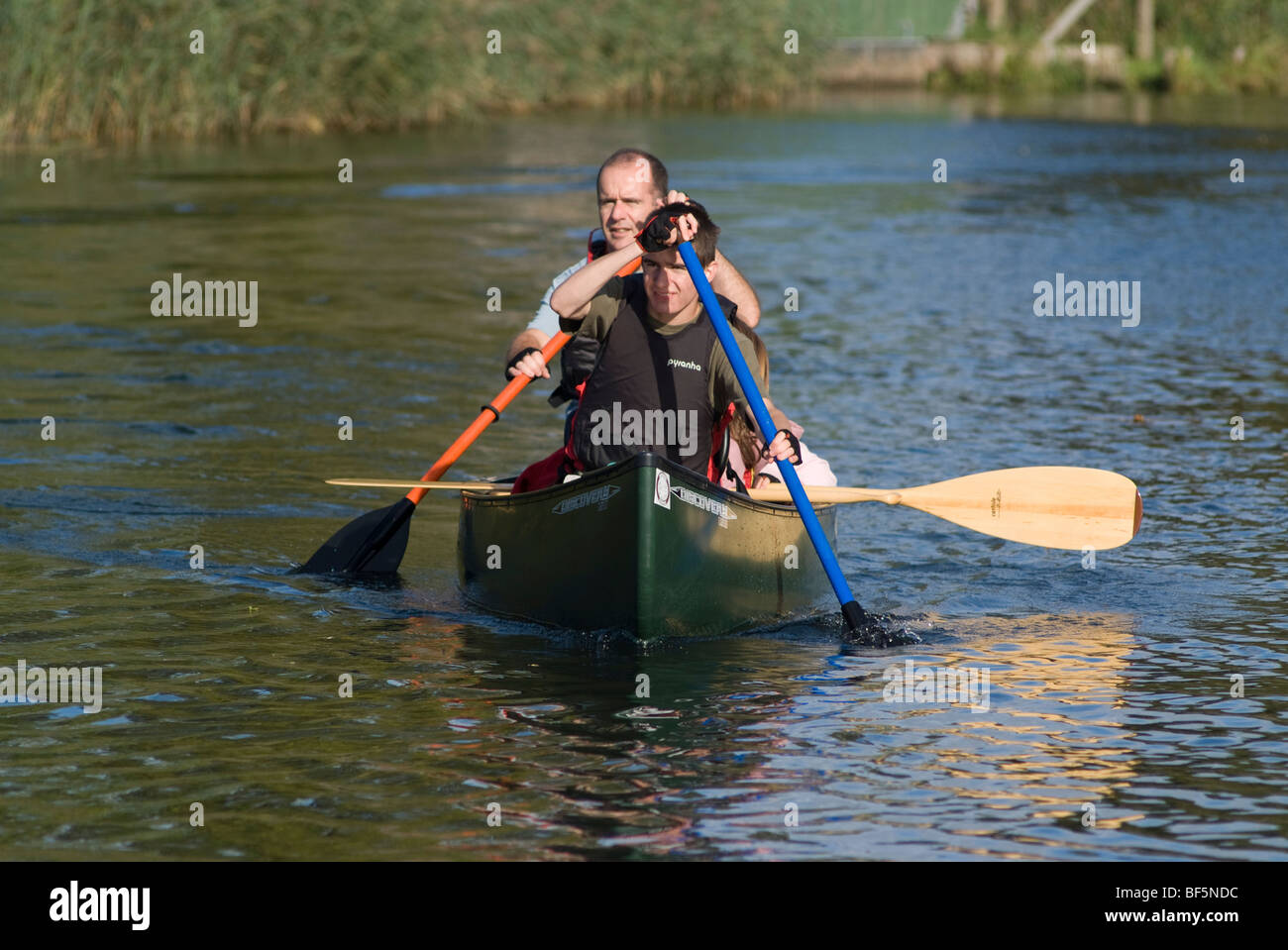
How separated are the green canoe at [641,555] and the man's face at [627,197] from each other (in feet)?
3.44

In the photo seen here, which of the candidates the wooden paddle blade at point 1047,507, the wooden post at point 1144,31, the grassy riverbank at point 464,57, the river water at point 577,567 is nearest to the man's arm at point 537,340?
the river water at point 577,567

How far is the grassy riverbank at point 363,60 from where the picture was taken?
Answer: 2230 centimetres

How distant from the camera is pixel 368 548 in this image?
8.43 meters

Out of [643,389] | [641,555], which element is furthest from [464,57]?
[641,555]

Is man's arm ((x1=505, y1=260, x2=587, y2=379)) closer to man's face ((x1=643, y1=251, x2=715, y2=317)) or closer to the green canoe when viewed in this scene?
man's face ((x1=643, y1=251, x2=715, y2=317))

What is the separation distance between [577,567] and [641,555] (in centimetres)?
42

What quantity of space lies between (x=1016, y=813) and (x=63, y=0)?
19023 mm

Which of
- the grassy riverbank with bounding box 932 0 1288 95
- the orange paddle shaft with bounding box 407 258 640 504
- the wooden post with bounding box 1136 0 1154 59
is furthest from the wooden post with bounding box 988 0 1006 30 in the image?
the orange paddle shaft with bounding box 407 258 640 504

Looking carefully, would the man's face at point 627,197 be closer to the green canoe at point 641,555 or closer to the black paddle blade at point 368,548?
the green canoe at point 641,555

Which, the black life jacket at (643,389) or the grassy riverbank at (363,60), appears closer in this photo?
the black life jacket at (643,389)

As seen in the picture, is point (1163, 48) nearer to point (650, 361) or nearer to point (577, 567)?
point (650, 361)

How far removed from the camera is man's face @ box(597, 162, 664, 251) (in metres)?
7.30

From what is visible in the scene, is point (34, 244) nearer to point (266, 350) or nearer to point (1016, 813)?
point (266, 350)
